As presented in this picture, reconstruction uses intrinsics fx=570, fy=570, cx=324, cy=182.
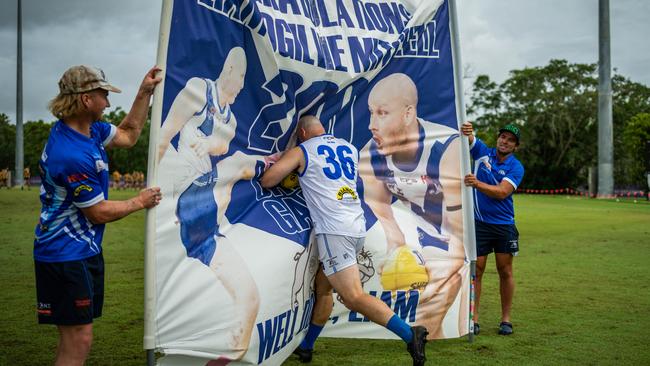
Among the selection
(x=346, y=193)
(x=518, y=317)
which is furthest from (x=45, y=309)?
(x=518, y=317)

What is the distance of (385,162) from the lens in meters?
6.15

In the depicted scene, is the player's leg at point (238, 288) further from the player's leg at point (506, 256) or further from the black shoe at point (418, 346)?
the player's leg at point (506, 256)

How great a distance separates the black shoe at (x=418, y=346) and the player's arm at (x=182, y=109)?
250 cm

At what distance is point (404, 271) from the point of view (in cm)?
606

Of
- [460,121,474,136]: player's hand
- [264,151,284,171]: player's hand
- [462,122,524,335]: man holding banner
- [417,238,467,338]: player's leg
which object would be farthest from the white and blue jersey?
[462,122,524,335]: man holding banner

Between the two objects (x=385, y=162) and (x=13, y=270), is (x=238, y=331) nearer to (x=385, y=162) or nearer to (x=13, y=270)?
(x=385, y=162)

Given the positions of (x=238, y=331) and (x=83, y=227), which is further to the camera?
(x=238, y=331)

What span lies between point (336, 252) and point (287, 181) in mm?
854

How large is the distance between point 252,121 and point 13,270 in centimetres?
638

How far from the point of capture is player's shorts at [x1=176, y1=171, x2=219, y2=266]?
4258 mm

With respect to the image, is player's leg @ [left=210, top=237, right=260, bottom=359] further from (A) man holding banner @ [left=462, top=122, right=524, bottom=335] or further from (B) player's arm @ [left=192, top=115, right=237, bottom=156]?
(A) man holding banner @ [left=462, top=122, right=524, bottom=335]

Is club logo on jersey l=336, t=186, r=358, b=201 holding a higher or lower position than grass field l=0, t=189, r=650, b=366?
higher

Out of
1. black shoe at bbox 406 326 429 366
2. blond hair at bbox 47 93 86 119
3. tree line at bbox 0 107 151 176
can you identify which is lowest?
black shoe at bbox 406 326 429 366

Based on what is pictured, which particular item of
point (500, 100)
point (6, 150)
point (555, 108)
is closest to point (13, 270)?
point (555, 108)
